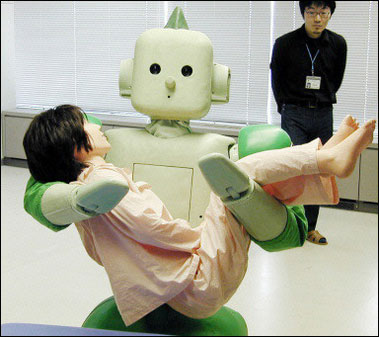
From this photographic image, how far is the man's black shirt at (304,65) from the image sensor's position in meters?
3.62

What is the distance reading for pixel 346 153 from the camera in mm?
1456

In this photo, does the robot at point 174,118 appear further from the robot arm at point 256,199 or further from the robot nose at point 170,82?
the robot arm at point 256,199

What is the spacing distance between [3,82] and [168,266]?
4.92 m

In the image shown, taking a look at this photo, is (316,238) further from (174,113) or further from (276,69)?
(174,113)

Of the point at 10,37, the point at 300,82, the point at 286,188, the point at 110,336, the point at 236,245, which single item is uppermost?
the point at 10,37

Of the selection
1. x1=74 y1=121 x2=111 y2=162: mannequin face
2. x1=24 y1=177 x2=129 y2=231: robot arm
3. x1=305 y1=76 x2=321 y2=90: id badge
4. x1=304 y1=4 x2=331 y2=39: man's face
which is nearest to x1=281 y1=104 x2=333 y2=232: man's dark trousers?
x1=305 y1=76 x2=321 y2=90: id badge

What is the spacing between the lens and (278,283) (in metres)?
3.38

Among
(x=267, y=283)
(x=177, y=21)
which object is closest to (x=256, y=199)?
(x=177, y=21)

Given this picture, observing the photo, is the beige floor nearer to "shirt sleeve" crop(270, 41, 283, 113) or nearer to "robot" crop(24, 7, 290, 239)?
"shirt sleeve" crop(270, 41, 283, 113)

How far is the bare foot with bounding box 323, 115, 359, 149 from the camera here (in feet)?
5.04

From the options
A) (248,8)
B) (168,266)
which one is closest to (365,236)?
(248,8)

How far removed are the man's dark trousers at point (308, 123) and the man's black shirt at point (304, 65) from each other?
0.18 feet

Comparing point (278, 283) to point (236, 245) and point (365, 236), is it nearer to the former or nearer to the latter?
point (365, 236)

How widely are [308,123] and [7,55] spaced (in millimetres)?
3686
